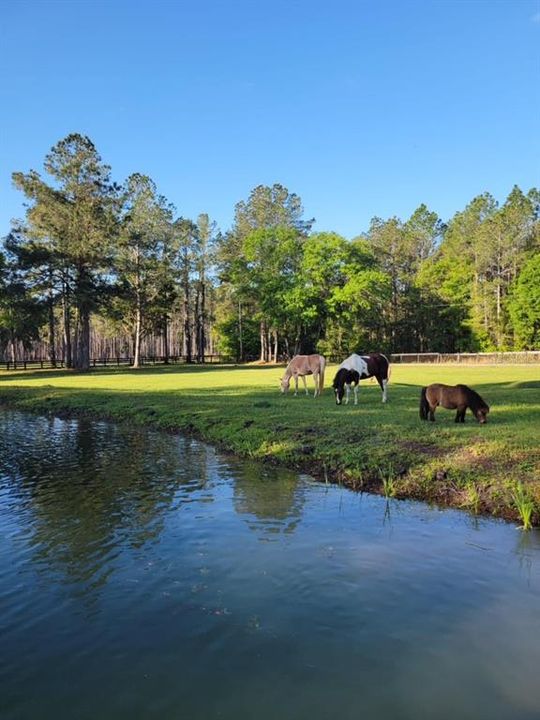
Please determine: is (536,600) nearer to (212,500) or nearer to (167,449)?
(212,500)

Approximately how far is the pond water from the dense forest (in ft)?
140

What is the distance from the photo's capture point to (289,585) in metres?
5.80

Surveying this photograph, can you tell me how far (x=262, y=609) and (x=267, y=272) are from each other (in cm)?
6098

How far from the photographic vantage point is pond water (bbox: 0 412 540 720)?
4.03 metres

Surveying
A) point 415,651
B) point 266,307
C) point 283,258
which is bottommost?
point 415,651

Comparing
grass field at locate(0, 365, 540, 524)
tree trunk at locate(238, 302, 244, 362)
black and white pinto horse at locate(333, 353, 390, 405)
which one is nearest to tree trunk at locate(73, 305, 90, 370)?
tree trunk at locate(238, 302, 244, 362)

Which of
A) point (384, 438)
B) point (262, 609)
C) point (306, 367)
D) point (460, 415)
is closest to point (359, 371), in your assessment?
point (306, 367)

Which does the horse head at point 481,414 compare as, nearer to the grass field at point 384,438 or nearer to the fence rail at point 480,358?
the grass field at point 384,438

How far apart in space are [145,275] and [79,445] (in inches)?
1973

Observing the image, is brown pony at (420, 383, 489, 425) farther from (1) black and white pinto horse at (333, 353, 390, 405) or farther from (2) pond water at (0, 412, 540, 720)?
(1) black and white pinto horse at (333, 353, 390, 405)

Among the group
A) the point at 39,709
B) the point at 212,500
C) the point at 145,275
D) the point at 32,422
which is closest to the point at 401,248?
the point at 145,275

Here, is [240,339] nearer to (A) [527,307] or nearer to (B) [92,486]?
(A) [527,307]

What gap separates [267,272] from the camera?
213ft

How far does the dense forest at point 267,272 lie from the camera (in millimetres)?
49125
